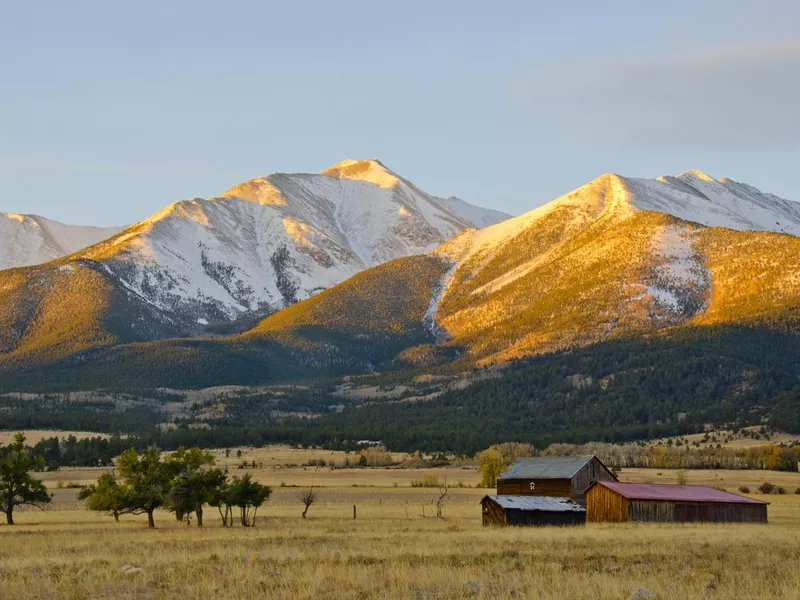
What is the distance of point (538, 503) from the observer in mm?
73500

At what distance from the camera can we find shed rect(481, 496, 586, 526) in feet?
227

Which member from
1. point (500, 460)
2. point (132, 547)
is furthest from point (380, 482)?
point (132, 547)

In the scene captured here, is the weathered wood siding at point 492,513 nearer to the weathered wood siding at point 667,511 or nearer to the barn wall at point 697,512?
the weathered wood siding at point 667,511

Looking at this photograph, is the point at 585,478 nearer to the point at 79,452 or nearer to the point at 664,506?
the point at 664,506

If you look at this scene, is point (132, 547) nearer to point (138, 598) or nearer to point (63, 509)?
point (138, 598)

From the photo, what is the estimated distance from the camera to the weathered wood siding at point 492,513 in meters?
68.9

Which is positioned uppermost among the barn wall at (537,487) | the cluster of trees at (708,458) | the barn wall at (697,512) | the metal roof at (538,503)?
the cluster of trees at (708,458)

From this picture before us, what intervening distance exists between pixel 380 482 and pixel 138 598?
101 metres

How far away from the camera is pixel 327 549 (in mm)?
42125

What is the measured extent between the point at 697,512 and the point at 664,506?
288 cm

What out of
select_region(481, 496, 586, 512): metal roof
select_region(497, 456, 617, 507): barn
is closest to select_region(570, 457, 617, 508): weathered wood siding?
select_region(497, 456, 617, 507): barn

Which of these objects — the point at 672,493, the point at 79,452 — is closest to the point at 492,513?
the point at 672,493

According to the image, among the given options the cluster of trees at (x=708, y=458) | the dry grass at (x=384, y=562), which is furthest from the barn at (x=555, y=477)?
the cluster of trees at (x=708, y=458)

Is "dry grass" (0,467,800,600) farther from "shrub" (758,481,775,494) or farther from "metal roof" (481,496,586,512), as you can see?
"shrub" (758,481,775,494)
